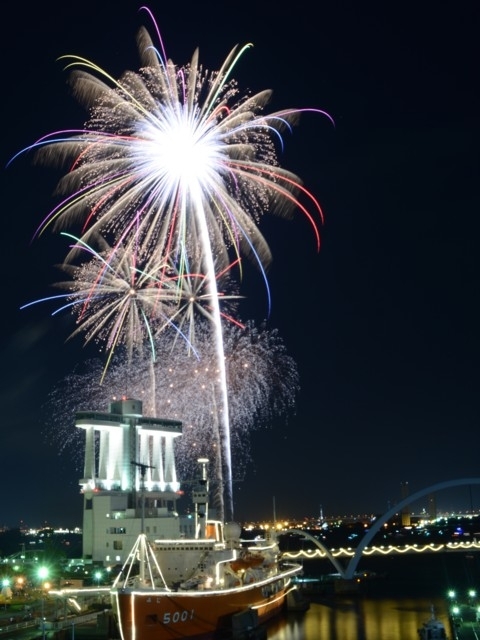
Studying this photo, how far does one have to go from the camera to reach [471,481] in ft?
188

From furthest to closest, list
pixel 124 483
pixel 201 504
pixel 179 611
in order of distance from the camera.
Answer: pixel 124 483
pixel 201 504
pixel 179 611

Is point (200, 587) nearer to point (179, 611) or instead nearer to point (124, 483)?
point (179, 611)

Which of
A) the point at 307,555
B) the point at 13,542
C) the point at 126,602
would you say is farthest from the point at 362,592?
the point at 13,542

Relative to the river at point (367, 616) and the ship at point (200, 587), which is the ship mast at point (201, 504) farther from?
the river at point (367, 616)

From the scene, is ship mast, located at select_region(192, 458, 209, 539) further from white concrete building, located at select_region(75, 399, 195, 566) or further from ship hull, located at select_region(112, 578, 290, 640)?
white concrete building, located at select_region(75, 399, 195, 566)

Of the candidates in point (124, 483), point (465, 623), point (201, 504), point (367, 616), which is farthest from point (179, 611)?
point (124, 483)

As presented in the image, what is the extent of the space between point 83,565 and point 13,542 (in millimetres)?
125423

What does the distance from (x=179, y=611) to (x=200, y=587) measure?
4.65 meters

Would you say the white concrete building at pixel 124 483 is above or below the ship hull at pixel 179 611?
above

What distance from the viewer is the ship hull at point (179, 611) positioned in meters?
36.2

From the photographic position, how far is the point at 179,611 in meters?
38.7

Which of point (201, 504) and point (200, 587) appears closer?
point (200, 587)

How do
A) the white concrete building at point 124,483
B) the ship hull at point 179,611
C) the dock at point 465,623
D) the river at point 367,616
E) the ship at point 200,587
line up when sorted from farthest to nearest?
the white concrete building at point 124,483, the river at point 367,616, the dock at point 465,623, the ship at point 200,587, the ship hull at point 179,611

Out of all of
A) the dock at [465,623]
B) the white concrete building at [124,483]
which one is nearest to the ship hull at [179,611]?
the dock at [465,623]
